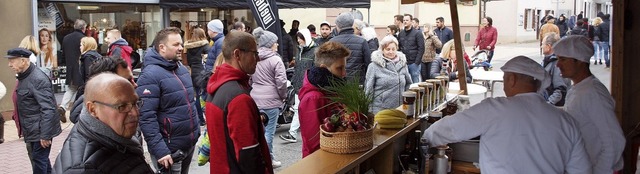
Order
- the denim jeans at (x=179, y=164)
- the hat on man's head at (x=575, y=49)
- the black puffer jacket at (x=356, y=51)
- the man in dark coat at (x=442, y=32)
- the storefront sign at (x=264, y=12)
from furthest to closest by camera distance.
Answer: the man in dark coat at (x=442, y=32)
the black puffer jacket at (x=356, y=51)
the storefront sign at (x=264, y=12)
the denim jeans at (x=179, y=164)
the hat on man's head at (x=575, y=49)

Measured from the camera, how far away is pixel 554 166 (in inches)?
135

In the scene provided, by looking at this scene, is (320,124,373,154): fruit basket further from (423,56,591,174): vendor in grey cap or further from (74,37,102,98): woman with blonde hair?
(74,37,102,98): woman with blonde hair

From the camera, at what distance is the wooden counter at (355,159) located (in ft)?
10.9

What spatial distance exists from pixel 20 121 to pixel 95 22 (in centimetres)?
672

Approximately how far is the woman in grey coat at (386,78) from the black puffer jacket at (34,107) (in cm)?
326

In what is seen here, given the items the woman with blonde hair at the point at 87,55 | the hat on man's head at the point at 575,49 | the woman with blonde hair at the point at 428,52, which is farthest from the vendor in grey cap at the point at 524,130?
the woman with blonde hair at the point at 428,52

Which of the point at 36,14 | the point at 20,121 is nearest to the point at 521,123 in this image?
the point at 20,121

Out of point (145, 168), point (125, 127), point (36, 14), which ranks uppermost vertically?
point (36, 14)

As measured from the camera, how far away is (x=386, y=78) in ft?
24.1

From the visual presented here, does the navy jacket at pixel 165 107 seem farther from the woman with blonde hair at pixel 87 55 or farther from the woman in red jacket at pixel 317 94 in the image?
the woman with blonde hair at pixel 87 55

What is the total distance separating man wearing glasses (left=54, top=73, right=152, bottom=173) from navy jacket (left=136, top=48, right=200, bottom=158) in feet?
6.48

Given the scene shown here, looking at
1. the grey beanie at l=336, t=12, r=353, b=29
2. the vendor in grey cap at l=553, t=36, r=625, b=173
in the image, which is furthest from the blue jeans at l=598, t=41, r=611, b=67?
the vendor in grey cap at l=553, t=36, r=625, b=173

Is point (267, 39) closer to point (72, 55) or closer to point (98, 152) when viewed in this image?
point (98, 152)

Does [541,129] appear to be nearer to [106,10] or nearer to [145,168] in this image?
[145,168]
